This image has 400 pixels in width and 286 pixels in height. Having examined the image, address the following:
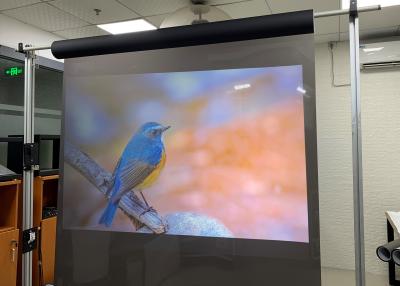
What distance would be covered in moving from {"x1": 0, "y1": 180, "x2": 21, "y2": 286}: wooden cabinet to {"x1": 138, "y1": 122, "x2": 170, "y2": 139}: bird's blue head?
1595 millimetres

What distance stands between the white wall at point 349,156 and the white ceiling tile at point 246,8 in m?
1.34

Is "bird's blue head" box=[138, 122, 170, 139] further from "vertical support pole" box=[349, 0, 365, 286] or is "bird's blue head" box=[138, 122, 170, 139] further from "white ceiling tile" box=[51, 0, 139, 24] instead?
"white ceiling tile" box=[51, 0, 139, 24]

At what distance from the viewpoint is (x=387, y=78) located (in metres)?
3.77

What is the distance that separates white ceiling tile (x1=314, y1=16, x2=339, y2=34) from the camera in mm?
3293

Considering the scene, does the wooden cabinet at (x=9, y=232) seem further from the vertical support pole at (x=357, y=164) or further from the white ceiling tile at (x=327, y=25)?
the white ceiling tile at (x=327, y=25)

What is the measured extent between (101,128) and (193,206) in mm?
630

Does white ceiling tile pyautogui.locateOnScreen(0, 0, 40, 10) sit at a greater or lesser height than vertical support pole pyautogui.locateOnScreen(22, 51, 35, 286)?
greater

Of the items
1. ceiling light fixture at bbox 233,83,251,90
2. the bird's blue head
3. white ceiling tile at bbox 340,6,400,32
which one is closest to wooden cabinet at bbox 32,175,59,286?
the bird's blue head

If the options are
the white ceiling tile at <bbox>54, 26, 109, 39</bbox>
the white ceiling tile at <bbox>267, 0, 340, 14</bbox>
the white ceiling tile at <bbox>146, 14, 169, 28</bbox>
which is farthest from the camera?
the white ceiling tile at <bbox>54, 26, 109, 39</bbox>

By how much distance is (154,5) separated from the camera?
295cm

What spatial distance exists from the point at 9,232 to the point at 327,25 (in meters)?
3.65

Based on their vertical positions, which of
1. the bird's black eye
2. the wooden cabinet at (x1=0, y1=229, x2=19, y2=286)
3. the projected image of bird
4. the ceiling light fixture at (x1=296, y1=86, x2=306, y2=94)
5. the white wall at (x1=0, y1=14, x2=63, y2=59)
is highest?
the white wall at (x1=0, y1=14, x2=63, y2=59)

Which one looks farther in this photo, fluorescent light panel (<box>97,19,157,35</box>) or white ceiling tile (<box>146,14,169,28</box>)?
fluorescent light panel (<box>97,19,157,35</box>)

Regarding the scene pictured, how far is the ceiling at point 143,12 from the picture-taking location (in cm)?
291
